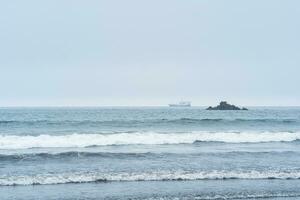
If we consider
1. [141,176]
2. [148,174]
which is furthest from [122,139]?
[141,176]

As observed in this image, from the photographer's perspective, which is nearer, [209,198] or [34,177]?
[209,198]

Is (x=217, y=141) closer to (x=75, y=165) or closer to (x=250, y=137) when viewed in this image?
(x=250, y=137)

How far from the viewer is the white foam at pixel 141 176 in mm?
→ 15523

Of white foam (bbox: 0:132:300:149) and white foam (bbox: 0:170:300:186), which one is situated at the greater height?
white foam (bbox: 0:132:300:149)

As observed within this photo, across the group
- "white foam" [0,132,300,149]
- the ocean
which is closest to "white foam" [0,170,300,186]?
the ocean

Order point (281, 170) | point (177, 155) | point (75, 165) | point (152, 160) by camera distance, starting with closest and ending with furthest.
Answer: point (281, 170), point (75, 165), point (152, 160), point (177, 155)

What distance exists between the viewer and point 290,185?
15.4 meters

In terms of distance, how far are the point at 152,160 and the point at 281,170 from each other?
5.29 metres

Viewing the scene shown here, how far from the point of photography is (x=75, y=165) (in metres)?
19.2

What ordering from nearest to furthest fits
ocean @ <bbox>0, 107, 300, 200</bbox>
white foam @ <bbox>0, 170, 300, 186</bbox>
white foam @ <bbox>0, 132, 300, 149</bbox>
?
ocean @ <bbox>0, 107, 300, 200</bbox>, white foam @ <bbox>0, 170, 300, 186</bbox>, white foam @ <bbox>0, 132, 300, 149</bbox>

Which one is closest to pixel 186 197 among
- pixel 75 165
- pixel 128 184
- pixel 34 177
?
pixel 128 184

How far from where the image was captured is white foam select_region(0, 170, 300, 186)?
15.5 meters

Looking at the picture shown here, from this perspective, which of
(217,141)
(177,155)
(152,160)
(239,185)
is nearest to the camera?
(239,185)

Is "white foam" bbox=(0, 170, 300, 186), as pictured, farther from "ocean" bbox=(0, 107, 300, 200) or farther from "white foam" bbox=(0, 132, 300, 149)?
"white foam" bbox=(0, 132, 300, 149)
